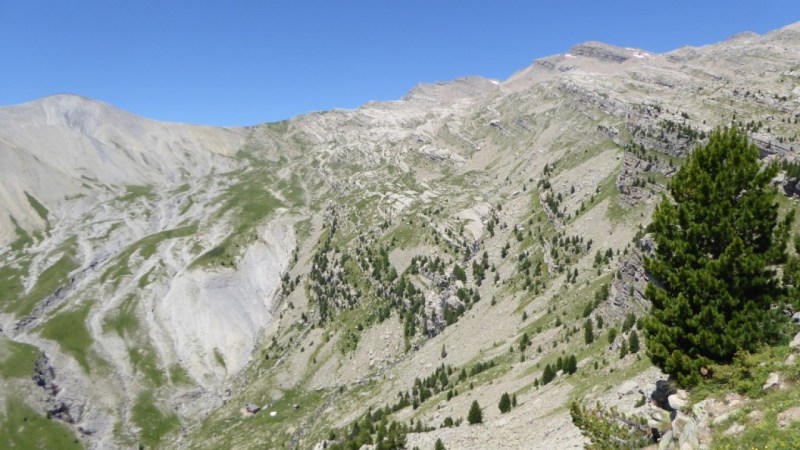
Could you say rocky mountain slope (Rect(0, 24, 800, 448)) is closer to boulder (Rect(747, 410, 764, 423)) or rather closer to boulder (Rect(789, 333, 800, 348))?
boulder (Rect(789, 333, 800, 348))

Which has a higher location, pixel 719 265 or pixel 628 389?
pixel 719 265

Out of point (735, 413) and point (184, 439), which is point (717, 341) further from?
point (184, 439)

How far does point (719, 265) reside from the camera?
2622 centimetres

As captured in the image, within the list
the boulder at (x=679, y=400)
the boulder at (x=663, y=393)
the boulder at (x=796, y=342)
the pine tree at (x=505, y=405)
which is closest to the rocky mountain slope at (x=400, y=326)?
the pine tree at (x=505, y=405)

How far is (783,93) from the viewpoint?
199875mm

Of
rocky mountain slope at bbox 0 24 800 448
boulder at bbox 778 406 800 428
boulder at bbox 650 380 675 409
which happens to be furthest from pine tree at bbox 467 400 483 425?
boulder at bbox 778 406 800 428

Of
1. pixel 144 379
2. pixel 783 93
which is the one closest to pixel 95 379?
pixel 144 379

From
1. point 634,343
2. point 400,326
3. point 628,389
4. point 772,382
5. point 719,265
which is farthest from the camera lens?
point 400,326

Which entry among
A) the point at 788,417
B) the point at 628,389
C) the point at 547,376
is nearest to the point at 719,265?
the point at 788,417

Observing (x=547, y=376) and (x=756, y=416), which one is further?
(x=547, y=376)

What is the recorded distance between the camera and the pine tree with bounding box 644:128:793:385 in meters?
25.6

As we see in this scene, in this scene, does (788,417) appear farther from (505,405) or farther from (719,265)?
(505,405)

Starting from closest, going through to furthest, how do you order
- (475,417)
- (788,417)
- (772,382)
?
(788,417) < (772,382) < (475,417)

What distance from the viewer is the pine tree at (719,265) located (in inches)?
1006
